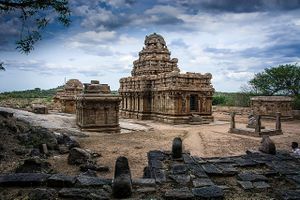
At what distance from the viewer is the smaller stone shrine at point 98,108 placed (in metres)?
17.3

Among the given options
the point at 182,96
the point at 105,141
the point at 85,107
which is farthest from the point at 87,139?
the point at 182,96

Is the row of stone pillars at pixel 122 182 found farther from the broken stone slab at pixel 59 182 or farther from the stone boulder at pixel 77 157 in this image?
the stone boulder at pixel 77 157

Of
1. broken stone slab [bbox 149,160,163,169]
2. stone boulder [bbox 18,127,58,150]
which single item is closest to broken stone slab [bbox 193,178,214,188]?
broken stone slab [bbox 149,160,163,169]

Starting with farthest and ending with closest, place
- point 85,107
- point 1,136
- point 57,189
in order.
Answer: point 85,107
point 1,136
point 57,189

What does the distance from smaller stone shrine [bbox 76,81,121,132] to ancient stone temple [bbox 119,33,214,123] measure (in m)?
7.20

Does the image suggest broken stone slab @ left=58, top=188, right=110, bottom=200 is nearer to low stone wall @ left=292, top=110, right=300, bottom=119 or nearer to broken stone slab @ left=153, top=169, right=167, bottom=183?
broken stone slab @ left=153, top=169, right=167, bottom=183

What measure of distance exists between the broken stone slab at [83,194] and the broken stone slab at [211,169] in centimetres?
259

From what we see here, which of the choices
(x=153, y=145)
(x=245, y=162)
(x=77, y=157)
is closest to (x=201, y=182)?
(x=245, y=162)

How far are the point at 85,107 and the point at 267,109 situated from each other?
18.7 m

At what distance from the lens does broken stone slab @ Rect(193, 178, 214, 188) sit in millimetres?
5819

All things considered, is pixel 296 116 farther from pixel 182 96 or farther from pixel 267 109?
pixel 182 96

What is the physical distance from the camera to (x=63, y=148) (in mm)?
11352

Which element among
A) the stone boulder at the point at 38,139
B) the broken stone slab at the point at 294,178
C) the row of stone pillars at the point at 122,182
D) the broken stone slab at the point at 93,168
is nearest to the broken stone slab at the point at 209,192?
the row of stone pillars at the point at 122,182

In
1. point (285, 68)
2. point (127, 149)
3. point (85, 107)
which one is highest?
point (285, 68)
